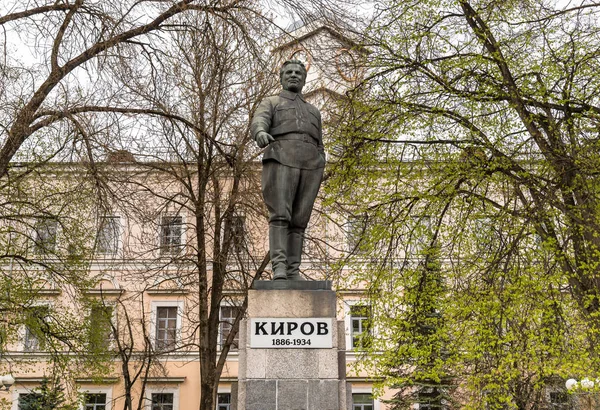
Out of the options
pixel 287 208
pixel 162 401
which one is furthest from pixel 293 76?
pixel 162 401

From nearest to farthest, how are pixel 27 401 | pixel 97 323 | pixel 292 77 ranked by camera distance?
pixel 292 77
pixel 97 323
pixel 27 401

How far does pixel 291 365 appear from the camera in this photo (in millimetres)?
8250

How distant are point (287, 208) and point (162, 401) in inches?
960

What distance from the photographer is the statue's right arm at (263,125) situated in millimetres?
8562

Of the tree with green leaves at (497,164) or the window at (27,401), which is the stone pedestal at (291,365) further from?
the window at (27,401)

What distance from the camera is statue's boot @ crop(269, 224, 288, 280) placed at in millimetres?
8758

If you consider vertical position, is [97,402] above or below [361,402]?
above

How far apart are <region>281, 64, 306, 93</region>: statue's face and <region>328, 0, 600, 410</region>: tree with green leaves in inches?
286

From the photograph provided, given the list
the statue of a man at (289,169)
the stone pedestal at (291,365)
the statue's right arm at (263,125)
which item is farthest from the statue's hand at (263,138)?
the stone pedestal at (291,365)

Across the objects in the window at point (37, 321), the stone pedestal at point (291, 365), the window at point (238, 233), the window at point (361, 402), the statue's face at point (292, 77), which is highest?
the window at point (238, 233)

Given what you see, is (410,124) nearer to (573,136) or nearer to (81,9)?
(573,136)

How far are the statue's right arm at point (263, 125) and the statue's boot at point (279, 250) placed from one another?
0.98 meters

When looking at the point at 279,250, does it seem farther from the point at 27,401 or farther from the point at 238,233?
the point at 27,401

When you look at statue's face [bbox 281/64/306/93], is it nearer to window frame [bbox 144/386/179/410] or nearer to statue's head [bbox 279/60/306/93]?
statue's head [bbox 279/60/306/93]
